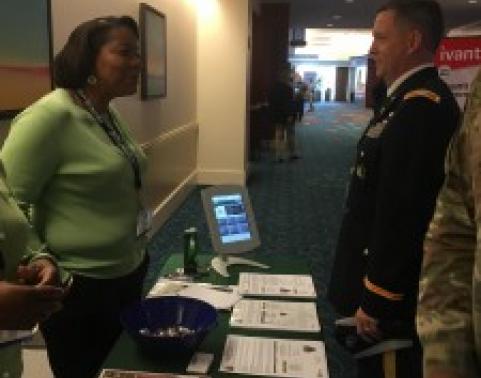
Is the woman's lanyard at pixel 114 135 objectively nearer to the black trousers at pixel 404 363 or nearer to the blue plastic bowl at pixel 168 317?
the blue plastic bowl at pixel 168 317

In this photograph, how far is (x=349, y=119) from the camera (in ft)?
60.7

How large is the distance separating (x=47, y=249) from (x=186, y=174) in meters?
4.77

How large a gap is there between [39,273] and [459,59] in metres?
4.29

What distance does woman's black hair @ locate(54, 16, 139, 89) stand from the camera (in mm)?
1628

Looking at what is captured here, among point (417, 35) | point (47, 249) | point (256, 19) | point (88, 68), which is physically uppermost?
point (256, 19)

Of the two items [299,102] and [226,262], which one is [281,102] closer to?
[299,102]

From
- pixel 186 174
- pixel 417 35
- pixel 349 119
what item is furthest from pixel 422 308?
pixel 349 119

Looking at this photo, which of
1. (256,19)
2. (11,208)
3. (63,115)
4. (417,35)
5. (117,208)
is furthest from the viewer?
(256,19)

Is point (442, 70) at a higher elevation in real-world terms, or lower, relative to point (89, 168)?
higher

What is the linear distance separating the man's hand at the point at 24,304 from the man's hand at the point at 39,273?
10 centimetres

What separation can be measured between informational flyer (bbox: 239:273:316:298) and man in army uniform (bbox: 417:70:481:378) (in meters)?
0.92

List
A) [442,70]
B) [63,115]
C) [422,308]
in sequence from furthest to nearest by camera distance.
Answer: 1. [442,70]
2. [63,115]
3. [422,308]

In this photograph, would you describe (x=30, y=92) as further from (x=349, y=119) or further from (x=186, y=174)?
(x=349, y=119)

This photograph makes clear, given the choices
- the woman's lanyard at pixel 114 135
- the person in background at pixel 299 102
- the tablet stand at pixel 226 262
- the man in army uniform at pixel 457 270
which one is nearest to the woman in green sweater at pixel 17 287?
the woman's lanyard at pixel 114 135
